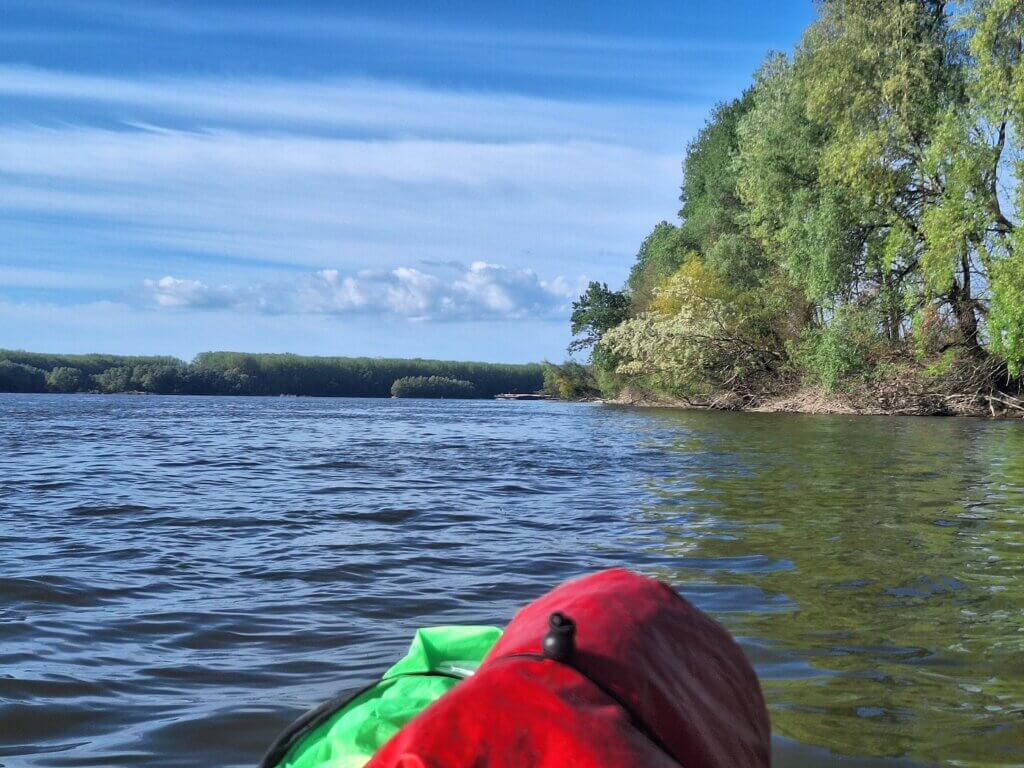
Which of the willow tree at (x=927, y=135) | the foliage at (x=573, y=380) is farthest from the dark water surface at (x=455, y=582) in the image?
the foliage at (x=573, y=380)

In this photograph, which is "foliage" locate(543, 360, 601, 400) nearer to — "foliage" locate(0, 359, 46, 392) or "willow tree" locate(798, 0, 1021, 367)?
"willow tree" locate(798, 0, 1021, 367)

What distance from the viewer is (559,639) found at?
1607 mm

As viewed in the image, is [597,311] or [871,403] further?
[597,311]

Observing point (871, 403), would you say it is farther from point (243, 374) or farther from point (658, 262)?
point (243, 374)

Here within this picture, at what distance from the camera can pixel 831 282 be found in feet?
89.6

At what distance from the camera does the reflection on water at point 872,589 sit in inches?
137

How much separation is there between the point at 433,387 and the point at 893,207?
3223 inches

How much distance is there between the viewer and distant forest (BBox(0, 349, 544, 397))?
81.8 m

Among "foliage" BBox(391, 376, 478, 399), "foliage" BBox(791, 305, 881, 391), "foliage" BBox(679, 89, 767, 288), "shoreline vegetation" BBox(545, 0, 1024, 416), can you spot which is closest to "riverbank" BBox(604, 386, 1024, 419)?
"shoreline vegetation" BBox(545, 0, 1024, 416)

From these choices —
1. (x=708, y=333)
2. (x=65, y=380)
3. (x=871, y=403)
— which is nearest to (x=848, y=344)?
(x=871, y=403)

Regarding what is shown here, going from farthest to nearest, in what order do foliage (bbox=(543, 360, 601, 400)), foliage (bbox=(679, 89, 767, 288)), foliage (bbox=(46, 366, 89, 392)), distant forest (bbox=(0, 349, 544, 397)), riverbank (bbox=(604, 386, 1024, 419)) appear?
distant forest (bbox=(0, 349, 544, 397)), foliage (bbox=(46, 366, 89, 392)), foliage (bbox=(543, 360, 601, 400)), foliage (bbox=(679, 89, 767, 288)), riverbank (bbox=(604, 386, 1024, 419))

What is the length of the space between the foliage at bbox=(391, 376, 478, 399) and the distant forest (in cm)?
176

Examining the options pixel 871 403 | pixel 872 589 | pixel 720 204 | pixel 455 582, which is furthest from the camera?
pixel 720 204

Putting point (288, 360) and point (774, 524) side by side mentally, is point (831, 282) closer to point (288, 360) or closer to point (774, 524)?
point (774, 524)
